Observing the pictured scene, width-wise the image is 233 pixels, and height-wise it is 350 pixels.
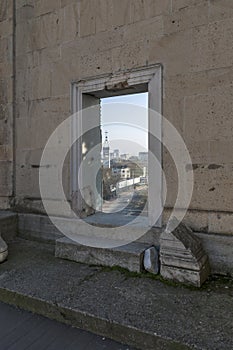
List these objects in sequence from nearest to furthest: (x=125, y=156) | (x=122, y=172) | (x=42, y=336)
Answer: (x=42, y=336)
(x=125, y=156)
(x=122, y=172)

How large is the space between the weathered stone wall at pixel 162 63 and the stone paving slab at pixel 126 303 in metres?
0.65

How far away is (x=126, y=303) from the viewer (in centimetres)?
179

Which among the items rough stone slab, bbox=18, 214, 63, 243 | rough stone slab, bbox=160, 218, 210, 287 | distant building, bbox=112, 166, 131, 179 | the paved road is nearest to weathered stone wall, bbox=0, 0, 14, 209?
rough stone slab, bbox=18, 214, 63, 243

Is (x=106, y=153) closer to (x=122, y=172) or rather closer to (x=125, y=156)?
(x=125, y=156)

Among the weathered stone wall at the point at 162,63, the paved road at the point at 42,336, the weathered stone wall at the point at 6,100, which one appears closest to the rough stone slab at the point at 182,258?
the weathered stone wall at the point at 162,63

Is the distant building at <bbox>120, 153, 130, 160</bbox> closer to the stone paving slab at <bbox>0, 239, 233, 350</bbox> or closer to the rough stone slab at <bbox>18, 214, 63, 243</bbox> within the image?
the rough stone slab at <bbox>18, 214, 63, 243</bbox>

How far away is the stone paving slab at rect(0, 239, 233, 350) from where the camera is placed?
1.48m

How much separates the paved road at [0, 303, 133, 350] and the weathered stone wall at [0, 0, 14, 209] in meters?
1.90

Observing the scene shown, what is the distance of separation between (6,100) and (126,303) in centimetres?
278

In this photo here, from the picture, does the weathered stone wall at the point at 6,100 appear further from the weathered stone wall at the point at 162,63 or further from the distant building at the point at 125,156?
the distant building at the point at 125,156

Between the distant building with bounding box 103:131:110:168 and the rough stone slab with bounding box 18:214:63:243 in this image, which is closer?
the rough stone slab with bounding box 18:214:63:243

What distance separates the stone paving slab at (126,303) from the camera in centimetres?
148

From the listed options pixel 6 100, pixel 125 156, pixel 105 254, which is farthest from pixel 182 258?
pixel 6 100

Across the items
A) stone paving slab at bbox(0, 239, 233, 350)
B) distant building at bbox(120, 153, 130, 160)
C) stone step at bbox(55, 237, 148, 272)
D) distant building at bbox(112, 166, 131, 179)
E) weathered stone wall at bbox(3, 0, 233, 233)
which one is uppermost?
weathered stone wall at bbox(3, 0, 233, 233)
